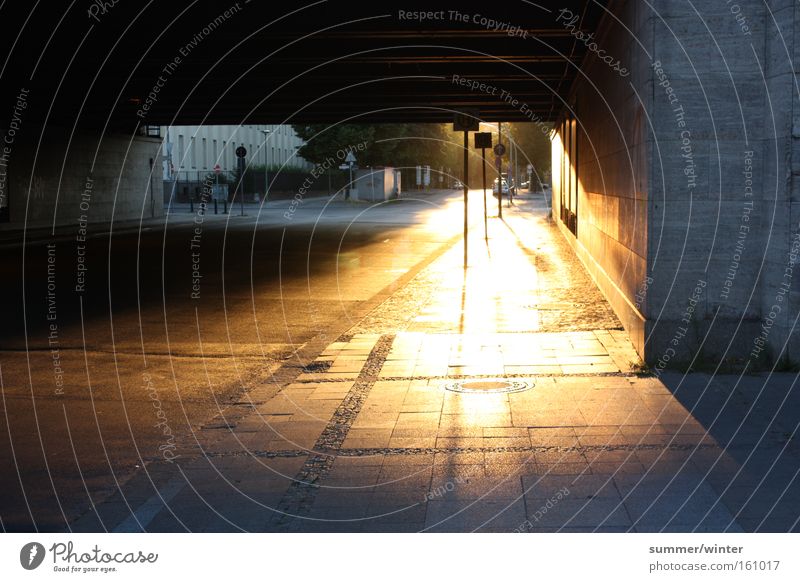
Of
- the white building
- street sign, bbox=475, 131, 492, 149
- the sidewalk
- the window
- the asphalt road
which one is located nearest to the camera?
the sidewalk

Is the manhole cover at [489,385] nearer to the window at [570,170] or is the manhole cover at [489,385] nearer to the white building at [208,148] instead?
the window at [570,170]

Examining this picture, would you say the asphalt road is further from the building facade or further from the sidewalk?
the building facade

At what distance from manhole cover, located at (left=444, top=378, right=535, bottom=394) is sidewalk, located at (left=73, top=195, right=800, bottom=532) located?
0.08ft

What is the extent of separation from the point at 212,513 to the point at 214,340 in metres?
7.37

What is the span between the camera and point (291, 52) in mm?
21984

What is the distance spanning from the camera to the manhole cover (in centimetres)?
942

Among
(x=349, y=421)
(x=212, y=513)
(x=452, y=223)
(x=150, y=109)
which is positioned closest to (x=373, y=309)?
(x=349, y=421)

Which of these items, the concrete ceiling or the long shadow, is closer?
the long shadow

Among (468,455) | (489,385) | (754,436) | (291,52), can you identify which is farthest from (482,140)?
(468,455)

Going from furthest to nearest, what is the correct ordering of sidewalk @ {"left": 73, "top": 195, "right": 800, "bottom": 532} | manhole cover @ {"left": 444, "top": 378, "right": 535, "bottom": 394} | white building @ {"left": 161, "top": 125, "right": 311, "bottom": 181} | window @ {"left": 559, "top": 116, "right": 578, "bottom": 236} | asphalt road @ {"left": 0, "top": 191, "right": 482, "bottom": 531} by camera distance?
1. white building @ {"left": 161, "top": 125, "right": 311, "bottom": 181}
2. window @ {"left": 559, "top": 116, "right": 578, "bottom": 236}
3. manhole cover @ {"left": 444, "top": 378, "right": 535, "bottom": 394}
4. asphalt road @ {"left": 0, "top": 191, "right": 482, "bottom": 531}
5. sidewalk @ {"left": 73, "top": 195, "right": 800, "bottom": 532}

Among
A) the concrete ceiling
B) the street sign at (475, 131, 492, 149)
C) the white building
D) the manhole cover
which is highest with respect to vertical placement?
the concrete ceiling

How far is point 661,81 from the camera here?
34.3ft

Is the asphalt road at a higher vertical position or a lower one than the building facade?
lower

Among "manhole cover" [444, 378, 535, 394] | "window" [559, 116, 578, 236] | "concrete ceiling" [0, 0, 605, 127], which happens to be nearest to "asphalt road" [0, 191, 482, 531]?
"manhole cover" [444, 378, 535, 394]
